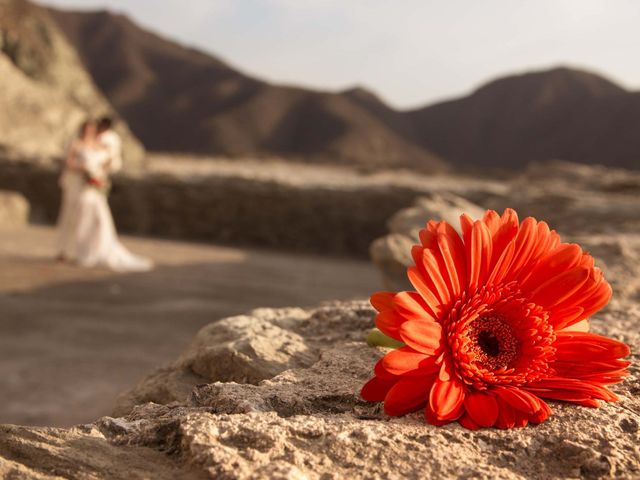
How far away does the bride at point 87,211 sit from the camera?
23.2 feet

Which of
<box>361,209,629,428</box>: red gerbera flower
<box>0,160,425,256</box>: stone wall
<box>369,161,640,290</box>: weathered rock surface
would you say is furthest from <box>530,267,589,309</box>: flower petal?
<box>0,160,425,256</box>: stone wall

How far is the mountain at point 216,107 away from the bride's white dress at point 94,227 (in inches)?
865

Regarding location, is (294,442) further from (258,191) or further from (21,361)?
(258,191)

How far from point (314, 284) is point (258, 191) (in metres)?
3.00

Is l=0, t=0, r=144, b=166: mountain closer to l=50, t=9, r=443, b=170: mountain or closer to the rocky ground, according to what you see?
l=50, t=9, r=443, b=170: mountain

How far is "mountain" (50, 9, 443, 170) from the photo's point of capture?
3190 cm

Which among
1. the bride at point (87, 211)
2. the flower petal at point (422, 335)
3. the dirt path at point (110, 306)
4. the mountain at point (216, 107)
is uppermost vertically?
the mountain at point (216, 107)

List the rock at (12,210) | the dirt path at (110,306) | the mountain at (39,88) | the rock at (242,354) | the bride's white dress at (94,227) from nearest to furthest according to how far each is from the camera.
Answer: the rock at (242,354)
the dirt path at (110,306)
the bride's white dress at (94,227)
the rock at (12,210)
the mountain at (39,88)

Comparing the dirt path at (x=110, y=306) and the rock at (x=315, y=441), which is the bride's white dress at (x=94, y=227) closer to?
the dirt path at (x=110, y=306)

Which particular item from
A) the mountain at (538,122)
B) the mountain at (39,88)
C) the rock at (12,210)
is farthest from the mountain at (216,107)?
the rock at (12,210)

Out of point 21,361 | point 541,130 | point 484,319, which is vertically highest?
point 541,130

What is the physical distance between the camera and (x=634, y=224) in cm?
433

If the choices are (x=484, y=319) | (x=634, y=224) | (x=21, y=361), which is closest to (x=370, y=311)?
(x=484, y=319)

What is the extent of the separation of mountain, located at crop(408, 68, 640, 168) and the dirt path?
2142 cm
